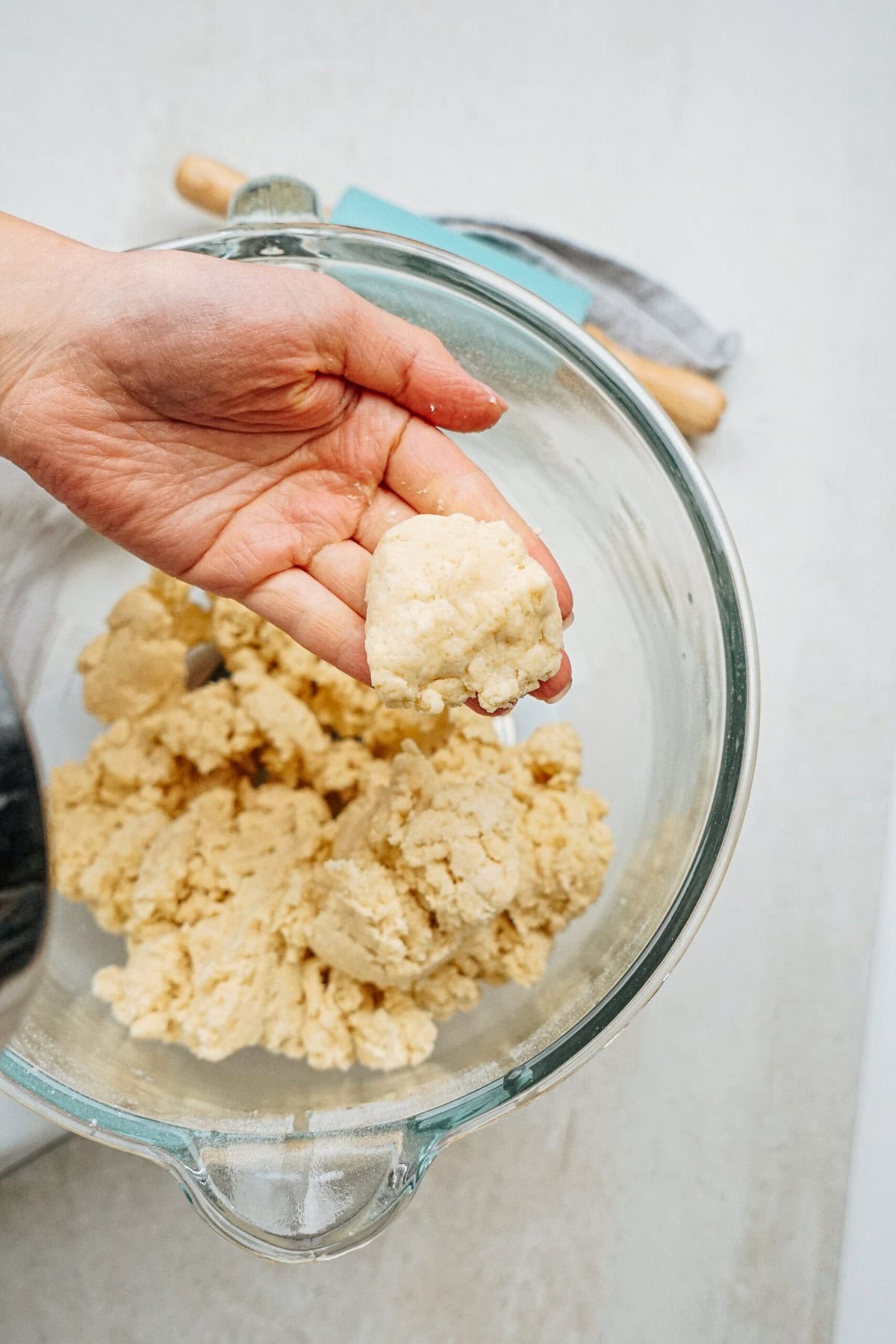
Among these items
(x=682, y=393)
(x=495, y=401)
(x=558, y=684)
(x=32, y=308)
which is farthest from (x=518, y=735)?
(x=32, y=308)

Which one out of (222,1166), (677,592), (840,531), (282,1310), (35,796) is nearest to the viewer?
(35,796)

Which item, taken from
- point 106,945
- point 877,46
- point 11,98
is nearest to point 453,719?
point 106,945

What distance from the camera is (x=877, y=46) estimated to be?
1558 mm

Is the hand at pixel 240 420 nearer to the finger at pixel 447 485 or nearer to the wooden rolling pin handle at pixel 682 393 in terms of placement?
the finger at pixel 447 485

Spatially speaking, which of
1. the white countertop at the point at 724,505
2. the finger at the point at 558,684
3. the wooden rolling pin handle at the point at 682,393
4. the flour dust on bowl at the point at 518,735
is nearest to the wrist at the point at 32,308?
the flour dust on bowl at the point at 518,735

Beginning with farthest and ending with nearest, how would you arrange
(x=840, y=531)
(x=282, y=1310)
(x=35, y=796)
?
(x=840, y=531) < (x=282, y=1310) < (x=35, y=796)

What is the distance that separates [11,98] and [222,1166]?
1.64 metres

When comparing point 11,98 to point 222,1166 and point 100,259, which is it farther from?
point 222,1166

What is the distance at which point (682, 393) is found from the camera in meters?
1.40

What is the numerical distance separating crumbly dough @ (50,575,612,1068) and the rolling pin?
591mm

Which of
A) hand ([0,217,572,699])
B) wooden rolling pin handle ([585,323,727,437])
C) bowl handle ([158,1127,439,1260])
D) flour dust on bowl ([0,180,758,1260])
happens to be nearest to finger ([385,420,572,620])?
hand ([0,217,572,699])

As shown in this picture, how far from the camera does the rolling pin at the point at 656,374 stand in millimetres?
1392

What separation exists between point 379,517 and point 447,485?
0.31ft

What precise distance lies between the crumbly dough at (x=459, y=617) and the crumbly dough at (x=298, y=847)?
0.44ft
